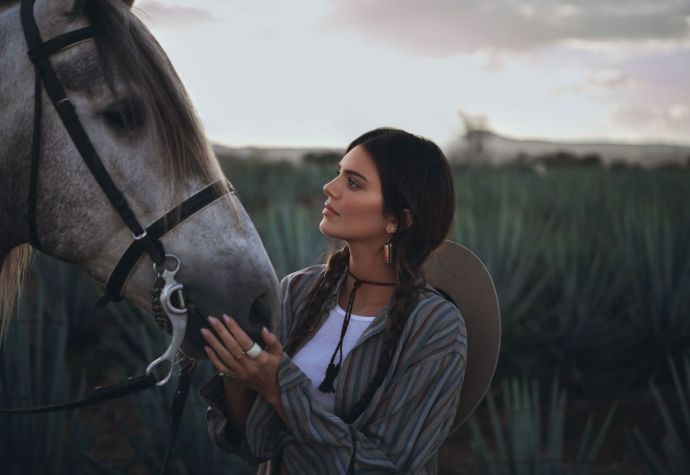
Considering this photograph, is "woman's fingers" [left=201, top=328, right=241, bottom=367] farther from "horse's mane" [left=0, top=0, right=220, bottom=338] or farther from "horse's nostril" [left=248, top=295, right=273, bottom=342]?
"horse's mane" [left=0, top=0, right=220, bottom=338]

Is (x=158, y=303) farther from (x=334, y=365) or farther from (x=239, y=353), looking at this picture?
(x=334, y=365)

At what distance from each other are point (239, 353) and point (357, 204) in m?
0.46

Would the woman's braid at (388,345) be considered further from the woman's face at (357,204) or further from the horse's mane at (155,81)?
the horse's mane at (155,81)

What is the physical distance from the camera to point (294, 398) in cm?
166

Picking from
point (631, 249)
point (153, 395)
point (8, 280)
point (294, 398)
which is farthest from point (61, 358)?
point (631, 249)

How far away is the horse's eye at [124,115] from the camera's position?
65.8 inches

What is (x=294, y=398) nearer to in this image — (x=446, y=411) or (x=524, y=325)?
(x=446, y=411)

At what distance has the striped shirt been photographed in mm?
1681

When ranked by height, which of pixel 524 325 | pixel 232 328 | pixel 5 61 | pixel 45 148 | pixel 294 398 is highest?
pixel 5 61

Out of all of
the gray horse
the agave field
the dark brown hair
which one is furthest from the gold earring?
the agave field

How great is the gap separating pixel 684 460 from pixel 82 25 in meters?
2.80

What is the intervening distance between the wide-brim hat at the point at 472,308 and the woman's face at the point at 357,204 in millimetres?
182

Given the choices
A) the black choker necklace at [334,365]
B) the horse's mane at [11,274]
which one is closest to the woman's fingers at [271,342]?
the black choker necklace at [334,365]

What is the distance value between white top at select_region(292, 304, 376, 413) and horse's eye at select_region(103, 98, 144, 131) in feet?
2.08
